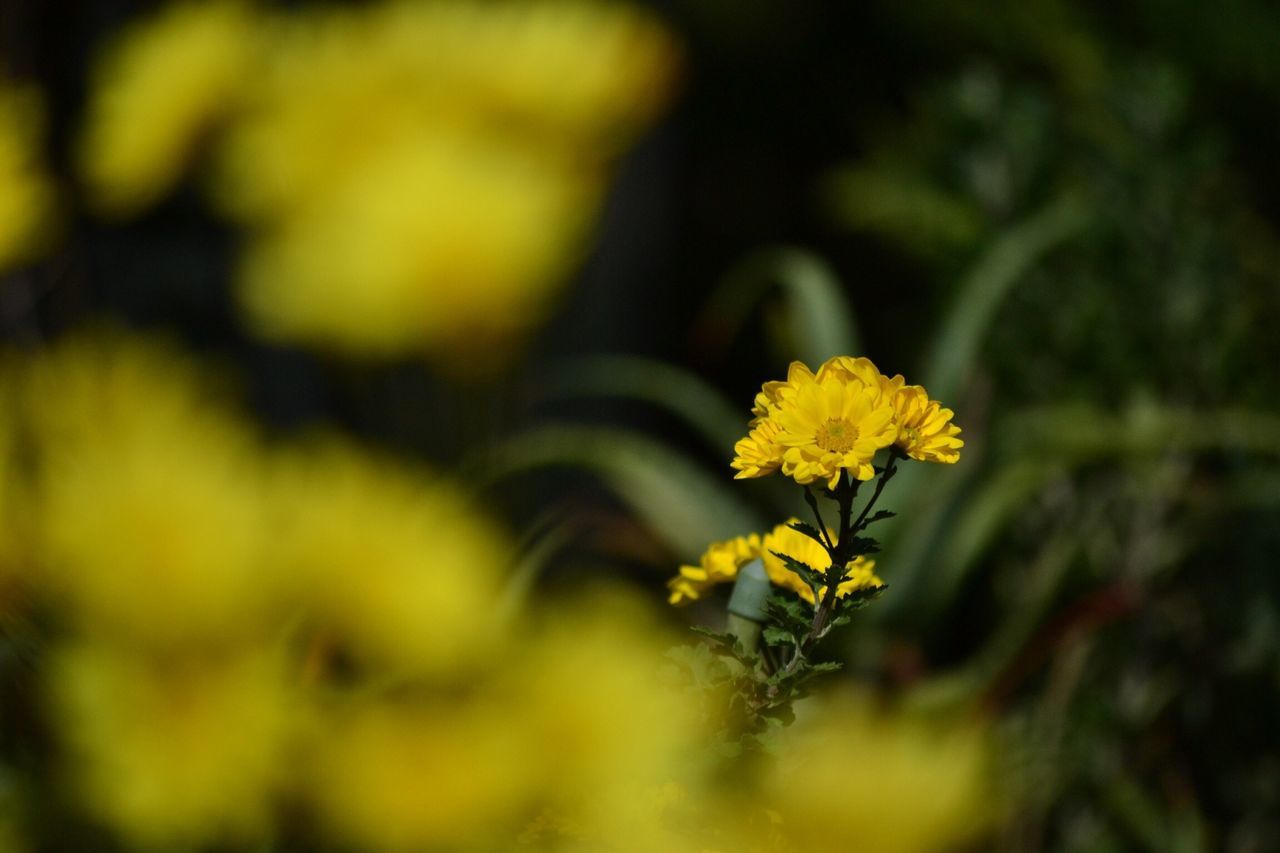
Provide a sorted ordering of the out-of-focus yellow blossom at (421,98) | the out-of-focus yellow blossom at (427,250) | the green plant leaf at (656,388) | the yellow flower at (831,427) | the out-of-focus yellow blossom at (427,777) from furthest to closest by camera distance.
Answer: the green plant leaf at (656,388) < the out-of-focus yellow blossom at (421,98) < the out-of-focus yellow blossom at (427,250) < the out-of-focus yellow blossom at (427,777) < the yellow flower at (831,427)

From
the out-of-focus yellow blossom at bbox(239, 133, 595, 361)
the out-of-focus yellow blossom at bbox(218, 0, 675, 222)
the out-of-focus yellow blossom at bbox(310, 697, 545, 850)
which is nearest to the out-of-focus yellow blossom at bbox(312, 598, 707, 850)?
the out-of-focus yellow blossom at bbox(310, 697, 545, 850)

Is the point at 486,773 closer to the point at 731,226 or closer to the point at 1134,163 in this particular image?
the point at 1134,163

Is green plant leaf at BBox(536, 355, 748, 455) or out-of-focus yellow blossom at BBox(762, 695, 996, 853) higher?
green plant leaf at BBox(536, 355, 748, 455)

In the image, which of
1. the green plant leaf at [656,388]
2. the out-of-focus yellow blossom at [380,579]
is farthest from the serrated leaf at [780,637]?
the green plant leaf at [656,388]

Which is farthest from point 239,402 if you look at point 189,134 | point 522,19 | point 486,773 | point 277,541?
point 486,773

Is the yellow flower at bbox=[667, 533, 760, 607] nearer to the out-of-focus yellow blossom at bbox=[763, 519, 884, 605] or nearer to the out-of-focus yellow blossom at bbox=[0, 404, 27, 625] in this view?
the out-of-focus yellow blossom at bbox=[763, 519, 884, 605]

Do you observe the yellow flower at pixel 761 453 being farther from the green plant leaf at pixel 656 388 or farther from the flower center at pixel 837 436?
the green plant leaf at pixel 656 388
